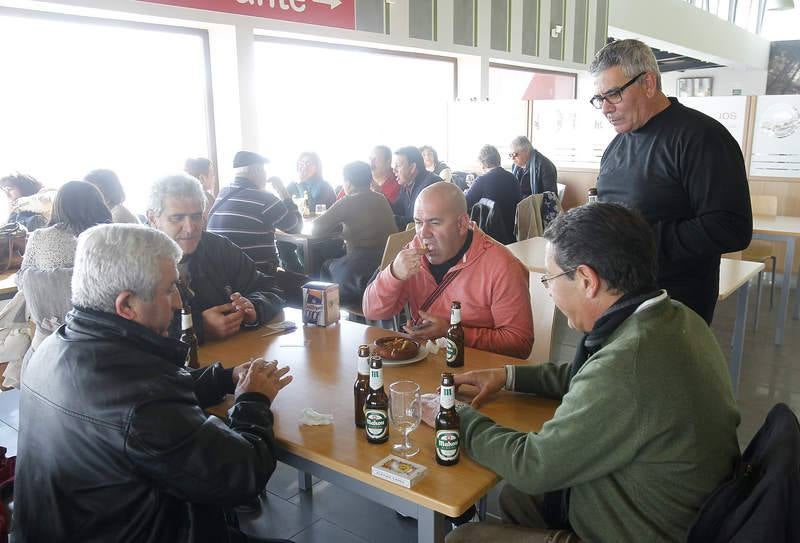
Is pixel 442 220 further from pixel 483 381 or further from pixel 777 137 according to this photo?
pixel 777 137

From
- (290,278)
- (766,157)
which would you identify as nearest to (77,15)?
(290,278)

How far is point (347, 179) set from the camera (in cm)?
458

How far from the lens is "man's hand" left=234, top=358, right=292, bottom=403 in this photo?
1.63 meters

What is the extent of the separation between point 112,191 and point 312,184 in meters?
2.55

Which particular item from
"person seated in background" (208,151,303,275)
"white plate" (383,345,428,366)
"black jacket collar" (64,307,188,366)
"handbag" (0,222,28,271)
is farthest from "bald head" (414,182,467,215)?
"handbag" (0,222,28,271)

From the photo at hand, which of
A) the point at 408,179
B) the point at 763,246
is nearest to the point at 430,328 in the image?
the point at 408,179

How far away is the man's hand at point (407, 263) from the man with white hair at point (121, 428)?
1.05m

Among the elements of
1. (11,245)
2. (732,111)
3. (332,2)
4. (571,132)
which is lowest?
(11,245)

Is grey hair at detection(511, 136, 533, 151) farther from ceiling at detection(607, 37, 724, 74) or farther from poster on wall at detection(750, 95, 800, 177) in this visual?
ceiling at detection(607, 37, 724, 74)

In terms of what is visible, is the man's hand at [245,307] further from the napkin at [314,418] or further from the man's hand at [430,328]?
the napkin at [314,418]

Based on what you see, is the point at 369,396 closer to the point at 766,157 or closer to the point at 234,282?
the point at 234,282

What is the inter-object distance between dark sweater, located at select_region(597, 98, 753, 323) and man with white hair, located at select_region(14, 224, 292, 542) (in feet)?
5.30

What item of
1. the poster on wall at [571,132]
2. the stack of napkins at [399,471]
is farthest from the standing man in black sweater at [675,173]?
the poster on wall at [571,132]

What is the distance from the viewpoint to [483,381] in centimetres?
172
